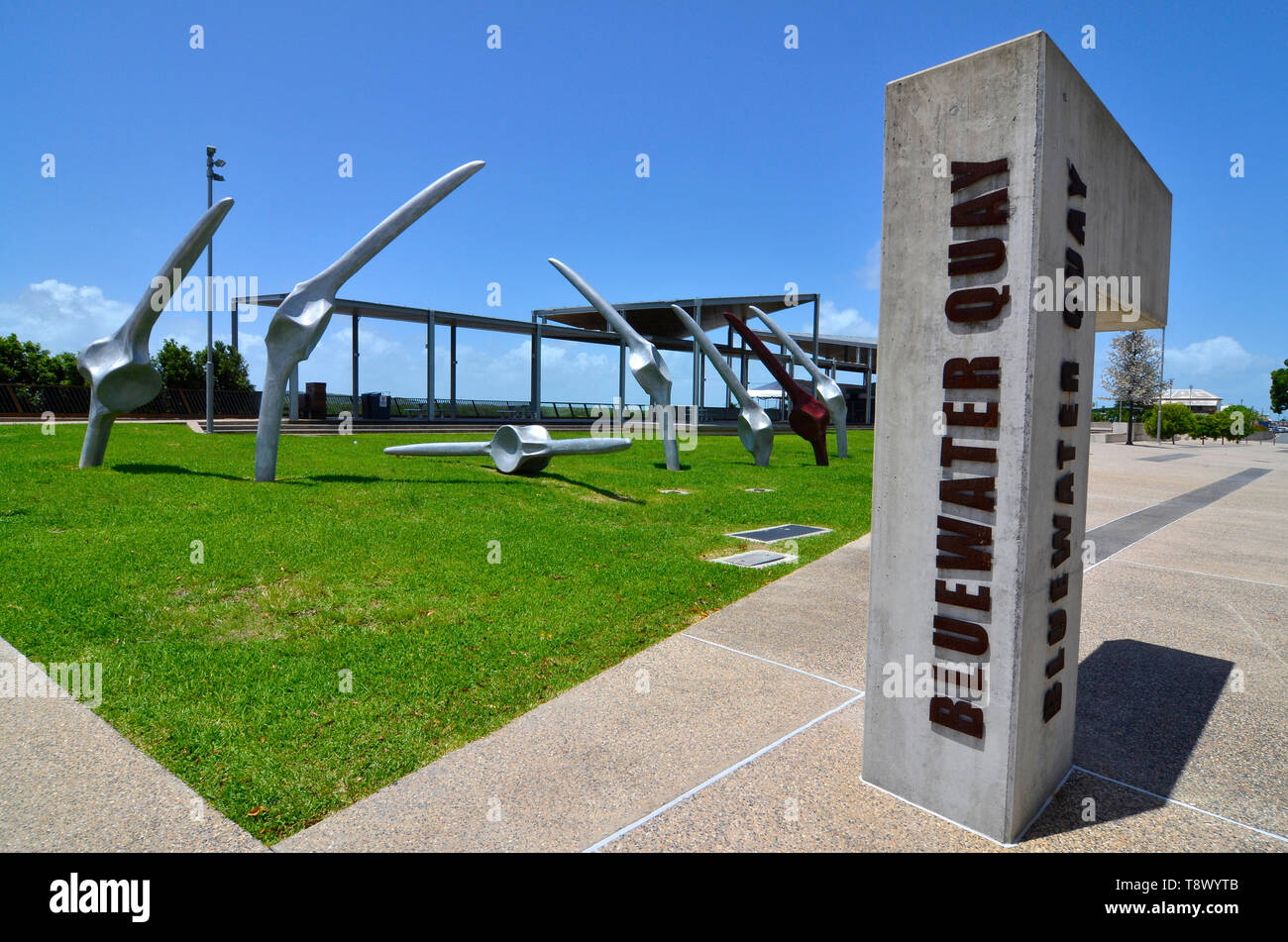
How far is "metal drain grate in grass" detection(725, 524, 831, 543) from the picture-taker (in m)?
10.4

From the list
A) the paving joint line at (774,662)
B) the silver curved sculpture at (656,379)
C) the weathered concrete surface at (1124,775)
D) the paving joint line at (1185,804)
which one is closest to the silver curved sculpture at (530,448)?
the silver curved sculpture at (656,379)

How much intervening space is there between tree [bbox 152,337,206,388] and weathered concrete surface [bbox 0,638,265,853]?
43386 mm

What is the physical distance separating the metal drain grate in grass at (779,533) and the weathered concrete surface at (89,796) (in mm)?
7709

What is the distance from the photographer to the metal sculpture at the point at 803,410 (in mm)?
20906

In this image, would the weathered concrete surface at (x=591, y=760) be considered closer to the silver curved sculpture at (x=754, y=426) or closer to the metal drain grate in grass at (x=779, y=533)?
the metal drain grate in grass at (x=779, y=533)

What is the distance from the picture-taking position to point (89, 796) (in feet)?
11.2

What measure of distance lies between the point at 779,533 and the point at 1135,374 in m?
49.2

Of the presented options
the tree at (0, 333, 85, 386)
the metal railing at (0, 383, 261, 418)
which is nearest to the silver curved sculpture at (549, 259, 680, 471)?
the metal railing at (0, 383, 261, 418)

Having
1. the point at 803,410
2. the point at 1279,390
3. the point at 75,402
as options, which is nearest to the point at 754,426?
the point at 803,410

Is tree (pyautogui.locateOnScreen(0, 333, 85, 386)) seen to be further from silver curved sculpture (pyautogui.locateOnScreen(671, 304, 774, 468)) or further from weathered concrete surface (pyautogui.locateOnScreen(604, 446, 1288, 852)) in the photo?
weathered concrete surface (pyautogui.locateOnScreen(604, 446, 1288, 852))

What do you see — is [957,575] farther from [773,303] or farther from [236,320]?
[236,320]

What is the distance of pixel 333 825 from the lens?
3340mm

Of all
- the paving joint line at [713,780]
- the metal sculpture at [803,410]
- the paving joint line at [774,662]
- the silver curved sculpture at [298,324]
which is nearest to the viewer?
the paving joint line at [713,780]
